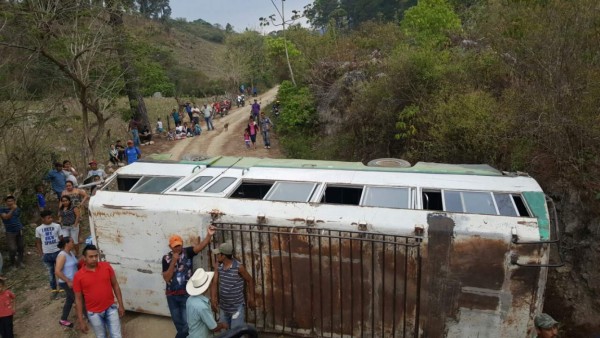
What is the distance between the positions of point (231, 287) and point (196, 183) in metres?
2.29

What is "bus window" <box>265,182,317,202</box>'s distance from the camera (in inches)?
253

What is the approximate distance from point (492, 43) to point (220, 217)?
31.5 ft

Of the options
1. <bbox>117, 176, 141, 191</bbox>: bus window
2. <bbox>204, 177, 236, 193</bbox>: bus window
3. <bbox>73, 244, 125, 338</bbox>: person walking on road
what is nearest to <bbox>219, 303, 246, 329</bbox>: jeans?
<bbox>73, 244, 125, 338</bbox>: person walking on road

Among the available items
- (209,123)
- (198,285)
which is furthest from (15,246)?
(209,123)

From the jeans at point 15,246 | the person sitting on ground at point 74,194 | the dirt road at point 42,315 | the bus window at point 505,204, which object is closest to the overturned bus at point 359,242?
the bus window at point 505,204

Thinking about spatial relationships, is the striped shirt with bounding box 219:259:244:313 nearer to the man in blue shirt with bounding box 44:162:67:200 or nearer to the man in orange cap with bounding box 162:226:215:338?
the man in orange cap with bounding box 162:226:215:338

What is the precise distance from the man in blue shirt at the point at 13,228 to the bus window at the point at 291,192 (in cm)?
579

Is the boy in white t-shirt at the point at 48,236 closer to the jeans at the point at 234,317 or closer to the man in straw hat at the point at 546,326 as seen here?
the jeans at the point at 234,317

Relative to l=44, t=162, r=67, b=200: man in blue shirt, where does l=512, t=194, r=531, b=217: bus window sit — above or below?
above

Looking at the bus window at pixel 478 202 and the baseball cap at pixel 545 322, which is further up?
the bus window at pixel 478 202

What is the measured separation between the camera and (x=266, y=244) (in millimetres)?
6082

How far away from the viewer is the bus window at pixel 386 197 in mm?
6043

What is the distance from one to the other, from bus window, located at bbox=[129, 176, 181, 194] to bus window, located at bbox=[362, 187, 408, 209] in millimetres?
3398

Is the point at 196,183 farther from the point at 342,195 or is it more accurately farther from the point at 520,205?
the point at 520,205
